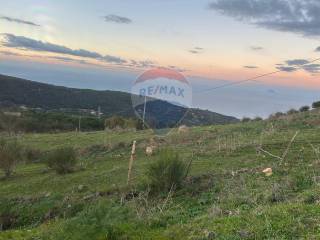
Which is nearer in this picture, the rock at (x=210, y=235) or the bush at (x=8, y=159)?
the rock at (x=210, y=235)

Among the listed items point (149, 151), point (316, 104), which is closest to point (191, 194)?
point (149, 151)

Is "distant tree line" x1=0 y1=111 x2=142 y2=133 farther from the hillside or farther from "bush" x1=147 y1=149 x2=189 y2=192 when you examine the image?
"bush" x1=147 y1=149 x2=189 y2=192

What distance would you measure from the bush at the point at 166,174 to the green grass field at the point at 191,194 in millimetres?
331

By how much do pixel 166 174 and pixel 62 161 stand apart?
8097mm

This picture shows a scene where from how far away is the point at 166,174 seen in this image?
14430mm

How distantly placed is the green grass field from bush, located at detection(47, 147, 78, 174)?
0.49 m

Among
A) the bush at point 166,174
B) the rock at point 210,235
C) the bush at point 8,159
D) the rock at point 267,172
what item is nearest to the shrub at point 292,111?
the bush at point 8,159

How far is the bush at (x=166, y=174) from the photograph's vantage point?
14383 millimetres

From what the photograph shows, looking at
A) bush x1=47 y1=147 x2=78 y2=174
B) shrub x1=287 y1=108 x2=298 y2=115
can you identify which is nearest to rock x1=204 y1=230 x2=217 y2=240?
bush x1=47 y1=147 x2=78 y2=174

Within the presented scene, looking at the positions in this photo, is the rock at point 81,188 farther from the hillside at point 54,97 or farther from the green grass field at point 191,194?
the hillside at point 54,97

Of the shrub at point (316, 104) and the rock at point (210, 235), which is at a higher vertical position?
the shrub at point (316, 104)

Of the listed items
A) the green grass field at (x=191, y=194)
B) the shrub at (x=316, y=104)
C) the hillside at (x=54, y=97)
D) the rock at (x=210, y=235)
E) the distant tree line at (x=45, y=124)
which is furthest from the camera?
the hillside at (x=54, y=97)

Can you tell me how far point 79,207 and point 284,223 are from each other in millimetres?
7949

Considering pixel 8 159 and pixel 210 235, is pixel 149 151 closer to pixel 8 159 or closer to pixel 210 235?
pixel 8 159
